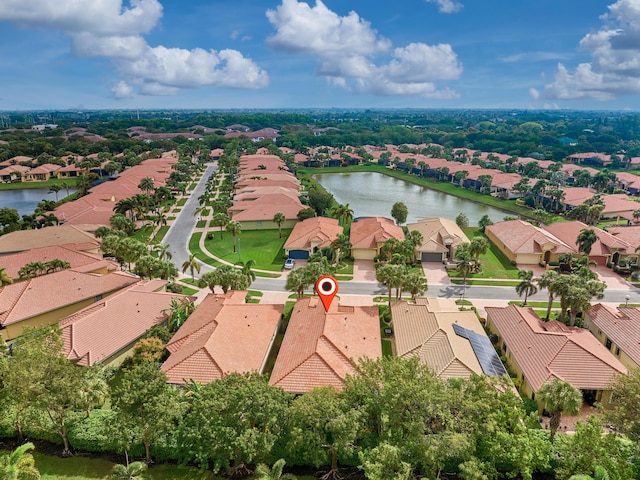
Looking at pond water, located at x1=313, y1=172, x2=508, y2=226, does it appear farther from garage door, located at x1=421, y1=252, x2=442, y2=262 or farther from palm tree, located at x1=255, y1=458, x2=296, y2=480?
palm tree, located at x1=255, y1=458, x2=296, y2=480

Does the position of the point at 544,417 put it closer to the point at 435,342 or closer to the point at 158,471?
the point at 435,342

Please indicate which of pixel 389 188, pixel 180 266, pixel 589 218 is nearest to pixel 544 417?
pixel 180 266

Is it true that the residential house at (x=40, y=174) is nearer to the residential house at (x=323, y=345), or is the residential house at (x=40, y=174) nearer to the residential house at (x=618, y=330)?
the residential house at (x=323, y=345)

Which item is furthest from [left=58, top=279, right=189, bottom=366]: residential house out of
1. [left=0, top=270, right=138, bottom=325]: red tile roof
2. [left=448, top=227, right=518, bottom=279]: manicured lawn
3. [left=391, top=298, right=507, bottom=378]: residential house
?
[left=448, top=227, right=518, bottom=279]: manicured lawn

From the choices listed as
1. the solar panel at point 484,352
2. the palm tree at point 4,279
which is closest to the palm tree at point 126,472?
the solar panel at point 484,352

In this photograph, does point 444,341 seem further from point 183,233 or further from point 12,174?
point 12,174

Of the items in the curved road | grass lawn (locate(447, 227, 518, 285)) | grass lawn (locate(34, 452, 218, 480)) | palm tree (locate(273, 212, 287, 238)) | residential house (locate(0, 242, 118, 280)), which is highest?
palm tree (locate(273, 212, 287, 238))

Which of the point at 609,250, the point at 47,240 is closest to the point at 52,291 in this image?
the point at 47,240
